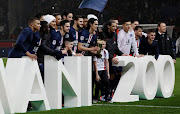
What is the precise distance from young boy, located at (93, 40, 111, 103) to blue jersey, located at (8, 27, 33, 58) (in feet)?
5.94

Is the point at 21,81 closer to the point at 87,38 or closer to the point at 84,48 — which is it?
the point at 84,48

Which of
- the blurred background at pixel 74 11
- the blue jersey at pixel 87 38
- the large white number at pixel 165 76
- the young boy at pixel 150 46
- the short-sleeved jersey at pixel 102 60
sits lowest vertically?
the large white number at pixel 165 76

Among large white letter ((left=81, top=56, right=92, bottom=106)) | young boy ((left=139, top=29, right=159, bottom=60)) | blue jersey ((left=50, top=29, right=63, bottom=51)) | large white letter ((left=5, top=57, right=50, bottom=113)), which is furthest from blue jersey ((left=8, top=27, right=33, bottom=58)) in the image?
young boy ((left=139, top=29, right=159, bottom=60))

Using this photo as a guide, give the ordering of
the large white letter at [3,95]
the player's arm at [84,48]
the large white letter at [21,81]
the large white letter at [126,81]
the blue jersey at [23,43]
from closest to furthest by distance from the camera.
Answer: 1. the large white letter at [3,95]
2. the large white letter at [21,81]
3. the blue jersey at [23,43]
4. the player's arm at [84,48]
5. the large white letter at [126,81]

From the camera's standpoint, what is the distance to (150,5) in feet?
124

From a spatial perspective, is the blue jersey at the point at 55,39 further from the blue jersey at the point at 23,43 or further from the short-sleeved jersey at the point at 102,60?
the short-sleeved jersey at the point at 102,60

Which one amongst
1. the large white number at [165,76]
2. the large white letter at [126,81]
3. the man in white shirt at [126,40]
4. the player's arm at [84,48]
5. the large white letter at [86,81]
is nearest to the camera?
the large white letter at [86,81]

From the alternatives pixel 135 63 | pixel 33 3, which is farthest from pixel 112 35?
pixel 33 3

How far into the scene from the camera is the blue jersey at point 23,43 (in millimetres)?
8508

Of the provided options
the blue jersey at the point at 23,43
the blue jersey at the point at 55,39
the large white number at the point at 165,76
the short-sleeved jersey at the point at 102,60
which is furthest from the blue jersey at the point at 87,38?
the large white number at the point at 165,76

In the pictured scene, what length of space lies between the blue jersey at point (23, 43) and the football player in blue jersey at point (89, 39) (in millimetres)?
1493

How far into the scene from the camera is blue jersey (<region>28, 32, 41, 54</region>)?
343 inches

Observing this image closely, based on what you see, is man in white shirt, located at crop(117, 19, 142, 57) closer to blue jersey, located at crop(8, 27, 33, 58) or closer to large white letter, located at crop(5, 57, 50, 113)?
blue jersey, located at crop(8, 27, 33, 58)

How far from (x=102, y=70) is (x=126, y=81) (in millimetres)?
692
